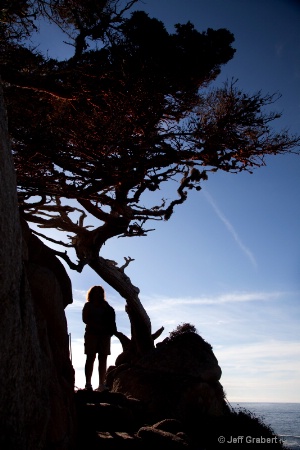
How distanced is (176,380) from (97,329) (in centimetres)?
275

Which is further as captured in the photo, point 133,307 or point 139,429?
point 133,307

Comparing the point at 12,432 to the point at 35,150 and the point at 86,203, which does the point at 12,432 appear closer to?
the point at 35,150

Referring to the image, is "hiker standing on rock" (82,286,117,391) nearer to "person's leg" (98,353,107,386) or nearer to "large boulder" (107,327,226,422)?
"person's leg" (98,353,107,386)

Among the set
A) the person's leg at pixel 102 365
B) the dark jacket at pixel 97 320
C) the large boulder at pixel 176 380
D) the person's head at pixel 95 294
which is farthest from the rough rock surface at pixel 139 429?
the person's head at pixel 95 294

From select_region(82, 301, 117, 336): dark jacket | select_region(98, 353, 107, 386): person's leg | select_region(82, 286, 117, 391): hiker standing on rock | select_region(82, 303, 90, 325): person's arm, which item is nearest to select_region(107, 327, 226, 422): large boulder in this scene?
select_region(98, 353, 107, 386): person's leg

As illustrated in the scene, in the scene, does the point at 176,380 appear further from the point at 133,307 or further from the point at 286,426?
the point at 286,426

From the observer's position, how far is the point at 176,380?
11719 mm

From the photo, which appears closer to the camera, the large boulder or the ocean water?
the large boulder

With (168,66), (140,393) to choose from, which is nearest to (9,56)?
(168,66)

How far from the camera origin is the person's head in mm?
11539

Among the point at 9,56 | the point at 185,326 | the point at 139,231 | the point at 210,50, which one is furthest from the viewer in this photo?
the point at 185,326

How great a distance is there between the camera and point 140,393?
38.0 ft

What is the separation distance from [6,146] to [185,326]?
11.1 meters

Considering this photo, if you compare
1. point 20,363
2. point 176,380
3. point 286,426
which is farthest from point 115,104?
point 286,426
